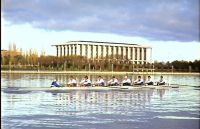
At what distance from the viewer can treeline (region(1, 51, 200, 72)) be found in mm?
62312

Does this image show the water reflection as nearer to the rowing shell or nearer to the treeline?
the rowing shell

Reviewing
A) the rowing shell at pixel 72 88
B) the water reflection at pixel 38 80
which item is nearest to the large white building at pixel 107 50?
the water reflection at pixel 38 80

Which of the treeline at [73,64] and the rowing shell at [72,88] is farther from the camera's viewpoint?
the treeline at [73,64]

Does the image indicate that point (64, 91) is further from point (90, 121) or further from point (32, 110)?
point (90, 121)

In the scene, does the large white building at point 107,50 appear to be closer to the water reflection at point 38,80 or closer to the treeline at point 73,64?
the treeline at point 73,64

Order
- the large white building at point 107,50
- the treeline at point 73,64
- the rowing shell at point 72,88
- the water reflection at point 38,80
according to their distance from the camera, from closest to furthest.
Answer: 1. the rowing shell at point 72,88
2. the water reflection at point 38,80
3. the treeline at point 73,64
4. the large white building at point 107,50

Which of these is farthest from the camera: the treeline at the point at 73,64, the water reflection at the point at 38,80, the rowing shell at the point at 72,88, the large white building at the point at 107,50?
the large white building at the point at 107,50

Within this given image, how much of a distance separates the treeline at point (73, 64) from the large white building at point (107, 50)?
382 centimetres

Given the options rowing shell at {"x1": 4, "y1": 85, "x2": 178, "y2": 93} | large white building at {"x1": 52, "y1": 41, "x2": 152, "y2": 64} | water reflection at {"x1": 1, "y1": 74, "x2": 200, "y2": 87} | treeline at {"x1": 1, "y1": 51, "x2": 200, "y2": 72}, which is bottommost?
rowing shell at {"x1": 4, "y1": 85, "x2": 178, "y2": 93}

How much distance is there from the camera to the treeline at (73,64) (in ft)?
204

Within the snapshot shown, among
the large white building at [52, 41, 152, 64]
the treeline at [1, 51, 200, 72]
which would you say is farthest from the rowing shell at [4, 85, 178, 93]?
the large white building at [52, 41, 152, 64]

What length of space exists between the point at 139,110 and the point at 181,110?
1.44 metres

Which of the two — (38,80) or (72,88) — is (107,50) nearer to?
(38,80)

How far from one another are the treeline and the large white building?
12.5 feet
